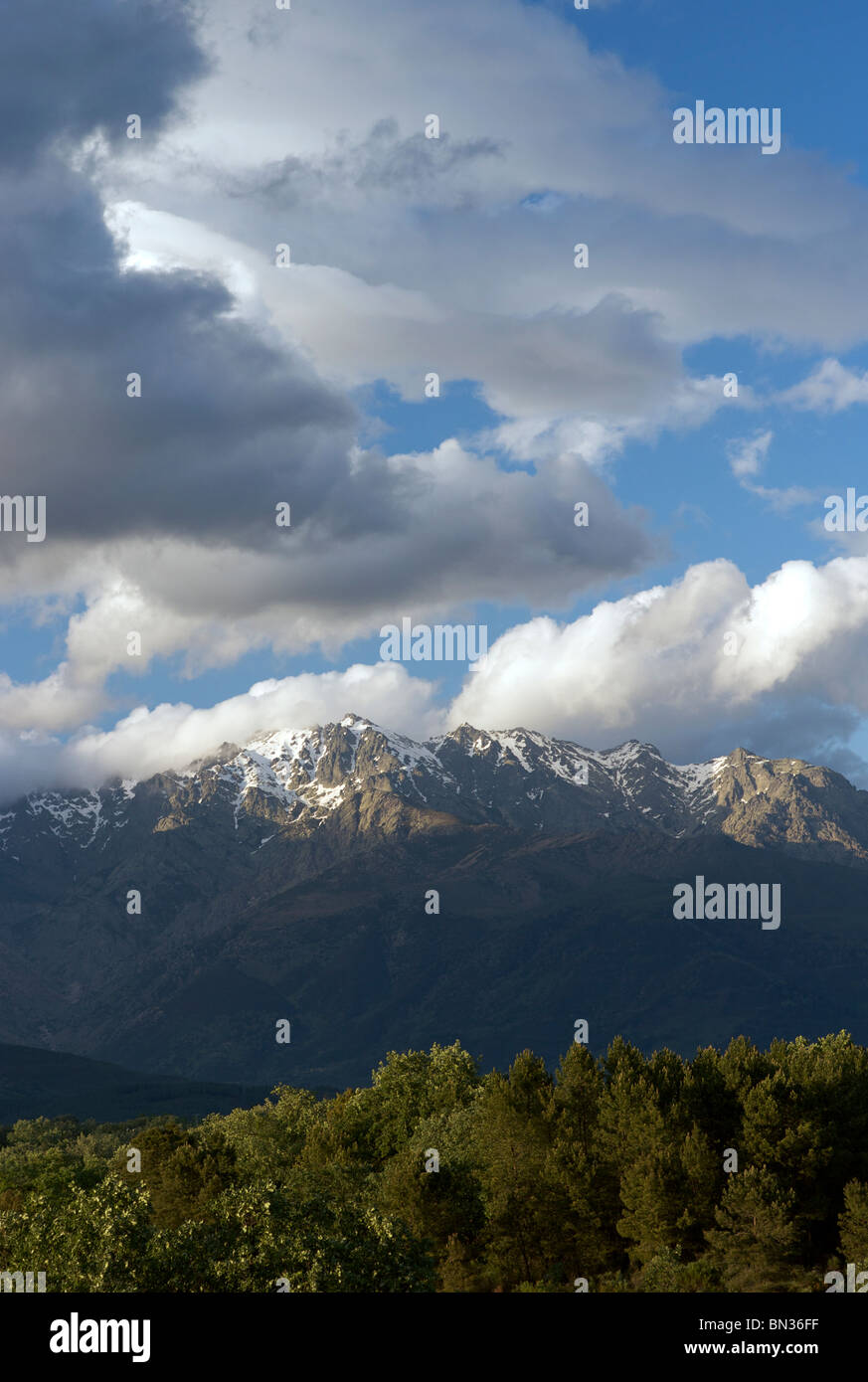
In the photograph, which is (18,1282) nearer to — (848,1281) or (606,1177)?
(606,1177)

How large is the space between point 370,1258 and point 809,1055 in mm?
87196

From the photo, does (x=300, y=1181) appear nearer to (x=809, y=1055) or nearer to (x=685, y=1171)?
(x=685, y=1171)

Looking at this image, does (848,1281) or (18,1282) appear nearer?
(18,1282)
